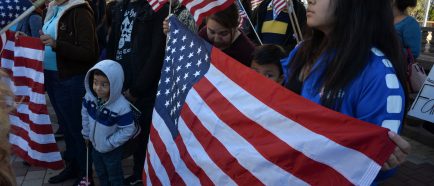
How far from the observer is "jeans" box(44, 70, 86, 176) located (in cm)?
364

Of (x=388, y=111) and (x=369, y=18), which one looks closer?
(x=388, y=111)

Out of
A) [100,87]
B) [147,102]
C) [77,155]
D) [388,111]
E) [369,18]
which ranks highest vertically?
[369,18]

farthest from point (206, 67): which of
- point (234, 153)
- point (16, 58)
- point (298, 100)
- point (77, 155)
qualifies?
point (16, 58)

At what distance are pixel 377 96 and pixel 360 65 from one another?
0.49 ft

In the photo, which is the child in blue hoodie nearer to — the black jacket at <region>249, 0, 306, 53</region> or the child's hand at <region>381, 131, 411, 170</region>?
the black jacket at <region>249, 0, 306, 53</region>

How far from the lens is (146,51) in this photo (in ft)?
11.3

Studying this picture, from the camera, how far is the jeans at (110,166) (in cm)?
341

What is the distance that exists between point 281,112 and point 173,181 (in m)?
0.92

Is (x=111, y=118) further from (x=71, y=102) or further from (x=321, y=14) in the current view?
(x=321, y=14)

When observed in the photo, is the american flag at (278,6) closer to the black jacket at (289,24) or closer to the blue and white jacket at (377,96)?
the black jacket at (289,24)

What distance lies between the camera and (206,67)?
238cm

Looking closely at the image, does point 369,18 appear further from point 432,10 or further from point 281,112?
point 432,10

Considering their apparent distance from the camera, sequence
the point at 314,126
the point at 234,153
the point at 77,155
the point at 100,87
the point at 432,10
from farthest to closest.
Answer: the point at 432,10 → the point at 77,155 → the point at 100,87 → the point at 234,153 → the point at 314,126

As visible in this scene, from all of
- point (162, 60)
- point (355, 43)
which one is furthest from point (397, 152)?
point (162, 60)
